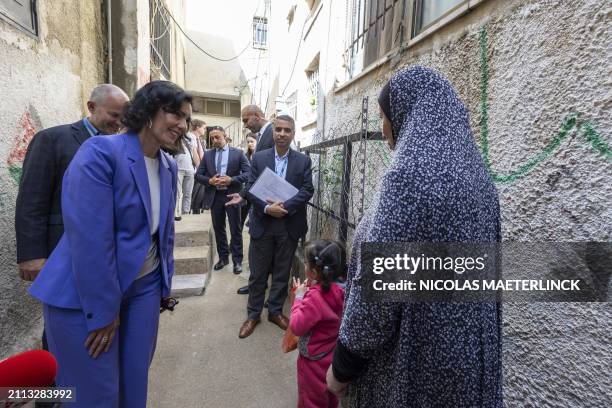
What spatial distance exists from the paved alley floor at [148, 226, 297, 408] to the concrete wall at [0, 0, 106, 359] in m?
0.97

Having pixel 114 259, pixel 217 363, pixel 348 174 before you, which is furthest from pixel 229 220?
pixel 114 259

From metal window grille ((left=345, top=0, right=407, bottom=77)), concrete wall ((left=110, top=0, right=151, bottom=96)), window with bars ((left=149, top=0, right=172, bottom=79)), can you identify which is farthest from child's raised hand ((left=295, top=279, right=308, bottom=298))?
window with bars ((left=149, top=0, right=172, bottom=79))

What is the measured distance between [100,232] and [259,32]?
15.2 metres

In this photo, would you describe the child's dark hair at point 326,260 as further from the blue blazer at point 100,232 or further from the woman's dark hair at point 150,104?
the woman's dark hair at point 150,104

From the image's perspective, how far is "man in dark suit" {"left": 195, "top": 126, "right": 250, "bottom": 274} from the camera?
423 cm

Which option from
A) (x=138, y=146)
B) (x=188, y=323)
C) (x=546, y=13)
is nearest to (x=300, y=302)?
(x=138, y=146)

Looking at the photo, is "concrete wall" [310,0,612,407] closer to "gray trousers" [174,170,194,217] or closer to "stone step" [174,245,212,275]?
"stone step" [174,245,212,275]

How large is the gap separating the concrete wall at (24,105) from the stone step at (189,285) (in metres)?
1.33

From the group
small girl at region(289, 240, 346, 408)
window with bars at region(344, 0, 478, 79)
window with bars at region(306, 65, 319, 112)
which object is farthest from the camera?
window with bars at region(306, 65, 319, 112)

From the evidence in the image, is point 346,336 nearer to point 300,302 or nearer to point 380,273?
point 380,273

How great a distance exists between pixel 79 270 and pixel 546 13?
6.46 ft

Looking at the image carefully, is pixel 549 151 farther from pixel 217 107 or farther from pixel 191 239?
pixel 217 107

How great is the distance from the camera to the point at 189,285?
3766 millimetres


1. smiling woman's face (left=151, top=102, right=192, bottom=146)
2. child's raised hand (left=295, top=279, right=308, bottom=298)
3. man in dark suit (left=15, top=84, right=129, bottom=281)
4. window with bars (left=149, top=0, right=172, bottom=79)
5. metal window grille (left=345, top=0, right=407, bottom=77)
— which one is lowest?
child's raised hand (left=295, top=279, right=308, bottom=298)
